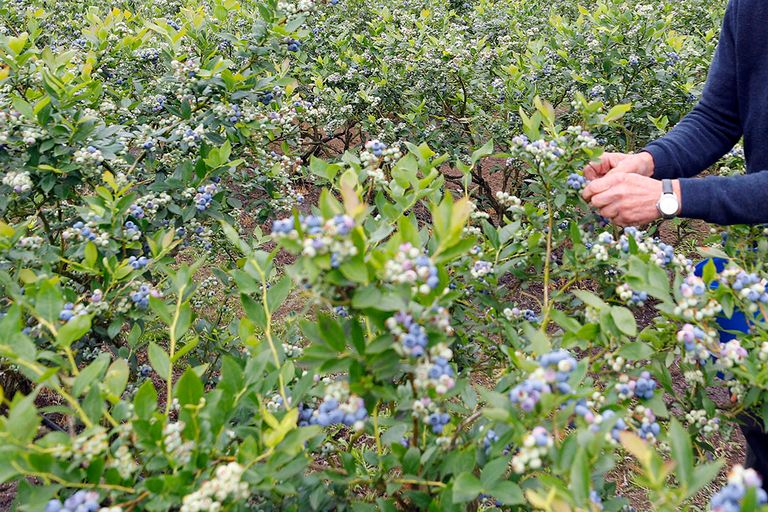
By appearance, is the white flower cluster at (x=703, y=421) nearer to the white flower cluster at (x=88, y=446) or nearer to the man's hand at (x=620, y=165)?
the man's hand at (x=620, y=165)

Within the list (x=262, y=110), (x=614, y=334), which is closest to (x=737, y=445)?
(x=614, y=334)

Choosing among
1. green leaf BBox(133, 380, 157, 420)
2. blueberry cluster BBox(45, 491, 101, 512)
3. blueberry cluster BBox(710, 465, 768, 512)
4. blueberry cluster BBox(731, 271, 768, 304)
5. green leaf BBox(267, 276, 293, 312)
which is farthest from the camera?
green leaf BBox(267, 276, 293, 312)

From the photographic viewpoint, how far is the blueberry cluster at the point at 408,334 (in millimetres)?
864

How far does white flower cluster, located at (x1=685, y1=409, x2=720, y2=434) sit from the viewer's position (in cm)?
133

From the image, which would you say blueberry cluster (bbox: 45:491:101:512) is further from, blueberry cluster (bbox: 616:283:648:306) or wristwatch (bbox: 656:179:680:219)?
wristwatch (bbox: 656:179:680:219)

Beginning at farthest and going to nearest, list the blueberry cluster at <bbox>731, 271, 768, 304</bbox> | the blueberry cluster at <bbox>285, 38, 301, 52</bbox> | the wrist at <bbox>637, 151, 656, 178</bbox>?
the blueberry cluster at <bbox>285, 38, 301, 52</bbox> → the wrist at <bbox>637, 151, 656, 178</bbox> → the blueberry cluster at <bbox>731, 271, 768, 304</bbox>

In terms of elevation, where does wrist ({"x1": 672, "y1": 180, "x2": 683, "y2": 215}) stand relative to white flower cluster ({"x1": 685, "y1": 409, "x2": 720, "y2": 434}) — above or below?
above

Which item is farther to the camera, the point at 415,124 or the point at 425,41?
the point at 425,41

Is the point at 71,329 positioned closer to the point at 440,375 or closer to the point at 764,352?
the point at 440,375

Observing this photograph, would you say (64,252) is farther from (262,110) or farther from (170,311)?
(262,110)

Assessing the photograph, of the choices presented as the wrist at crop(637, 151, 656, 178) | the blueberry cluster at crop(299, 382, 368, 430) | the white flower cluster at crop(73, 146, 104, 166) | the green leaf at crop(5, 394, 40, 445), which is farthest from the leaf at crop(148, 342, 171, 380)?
the wrist at crop(637, 151, 656, 178)

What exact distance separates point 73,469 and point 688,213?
5.17ft

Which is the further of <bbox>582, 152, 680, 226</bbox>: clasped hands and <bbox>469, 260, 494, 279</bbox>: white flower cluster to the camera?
<bbox>582, 152, 680, 226</bbox>: clasped hands

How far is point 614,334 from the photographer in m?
1.10
